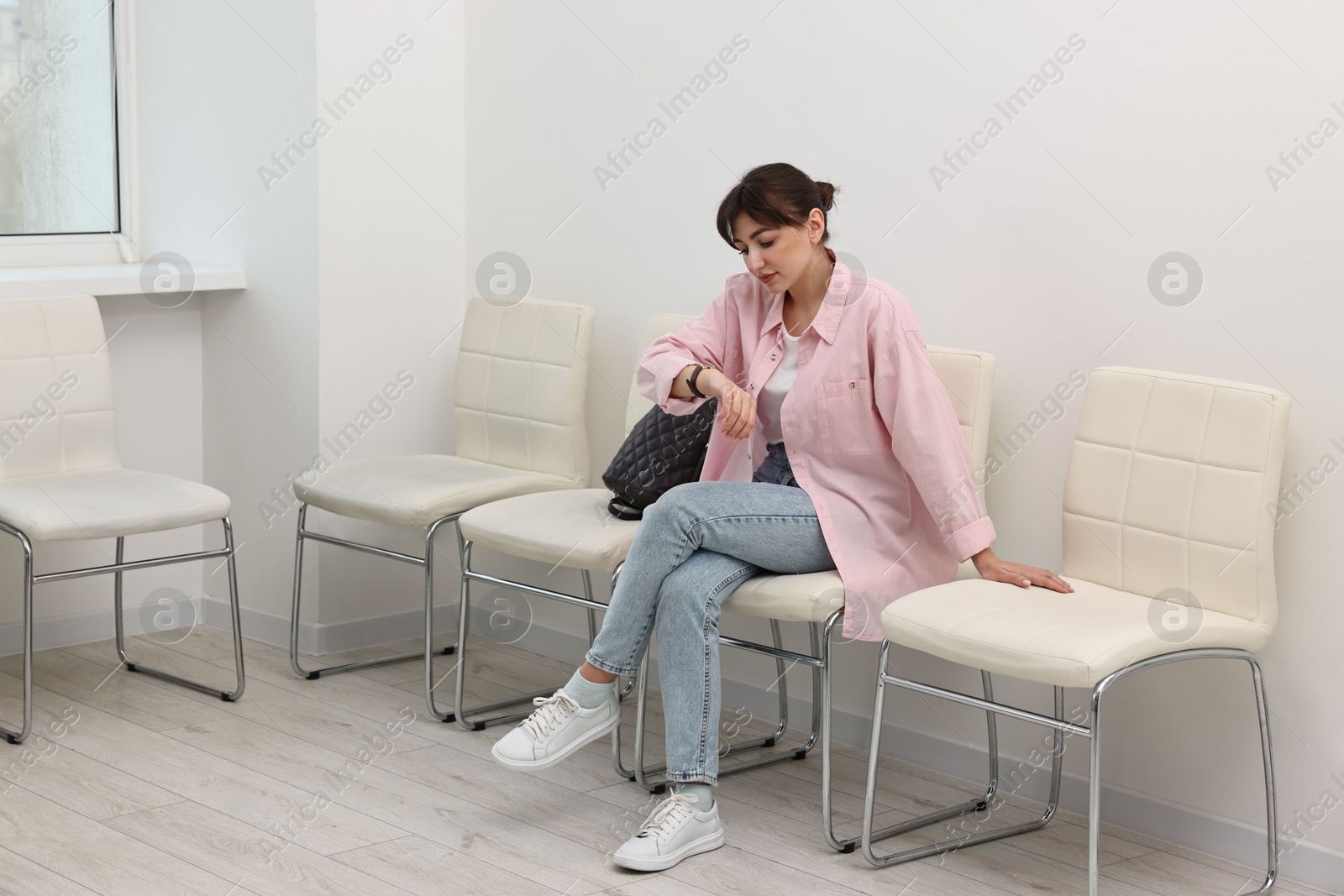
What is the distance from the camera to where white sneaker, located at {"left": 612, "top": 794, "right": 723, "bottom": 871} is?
2.27 m

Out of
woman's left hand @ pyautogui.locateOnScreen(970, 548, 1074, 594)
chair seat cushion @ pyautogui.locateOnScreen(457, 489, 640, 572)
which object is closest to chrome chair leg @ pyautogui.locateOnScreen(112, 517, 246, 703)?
chair seat cushion @ pyautogui.locateOnScreen(457, 489, 640, 572)

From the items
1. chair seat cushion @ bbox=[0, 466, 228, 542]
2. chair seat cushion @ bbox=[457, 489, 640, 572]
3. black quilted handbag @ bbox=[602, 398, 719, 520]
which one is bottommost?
chair seat cushion @ bbox=[0, 466, 228, 542]

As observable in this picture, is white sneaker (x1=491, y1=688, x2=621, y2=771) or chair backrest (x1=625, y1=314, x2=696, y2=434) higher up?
chair backrest (x1=625, y1=314, x2=696, y2=434)

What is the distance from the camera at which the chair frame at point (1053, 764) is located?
6.68ft

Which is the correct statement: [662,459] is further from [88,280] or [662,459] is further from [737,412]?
[88,280]

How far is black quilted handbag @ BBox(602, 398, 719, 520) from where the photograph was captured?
2732 mm

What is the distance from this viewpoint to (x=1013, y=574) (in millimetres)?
2334

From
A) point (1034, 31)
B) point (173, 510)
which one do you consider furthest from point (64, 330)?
point (1034, 31)

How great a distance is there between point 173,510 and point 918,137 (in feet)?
5.40

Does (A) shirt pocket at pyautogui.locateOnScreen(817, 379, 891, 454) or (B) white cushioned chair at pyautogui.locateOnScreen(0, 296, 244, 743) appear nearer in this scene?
(A) shirt pocket at pyautogui.locateOnScreen(817, 379, 891, 454)

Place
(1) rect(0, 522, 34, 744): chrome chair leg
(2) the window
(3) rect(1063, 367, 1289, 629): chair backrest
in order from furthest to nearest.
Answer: (2) the window, (1) rect(0, 522, 34, 744): chrome chair leg, (3) rect(1063, 367, 1289, 629): chair backrest

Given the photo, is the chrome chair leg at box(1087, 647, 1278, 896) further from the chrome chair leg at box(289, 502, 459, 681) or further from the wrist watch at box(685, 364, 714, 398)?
the chrome chair leg at box(289, 502, 459, 681)

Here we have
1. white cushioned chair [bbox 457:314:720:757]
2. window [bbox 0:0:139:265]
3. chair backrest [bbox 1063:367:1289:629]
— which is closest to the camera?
chair backrest [bbox 1063:367:1289:629]

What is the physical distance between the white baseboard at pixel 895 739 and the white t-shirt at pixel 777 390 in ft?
2.27
